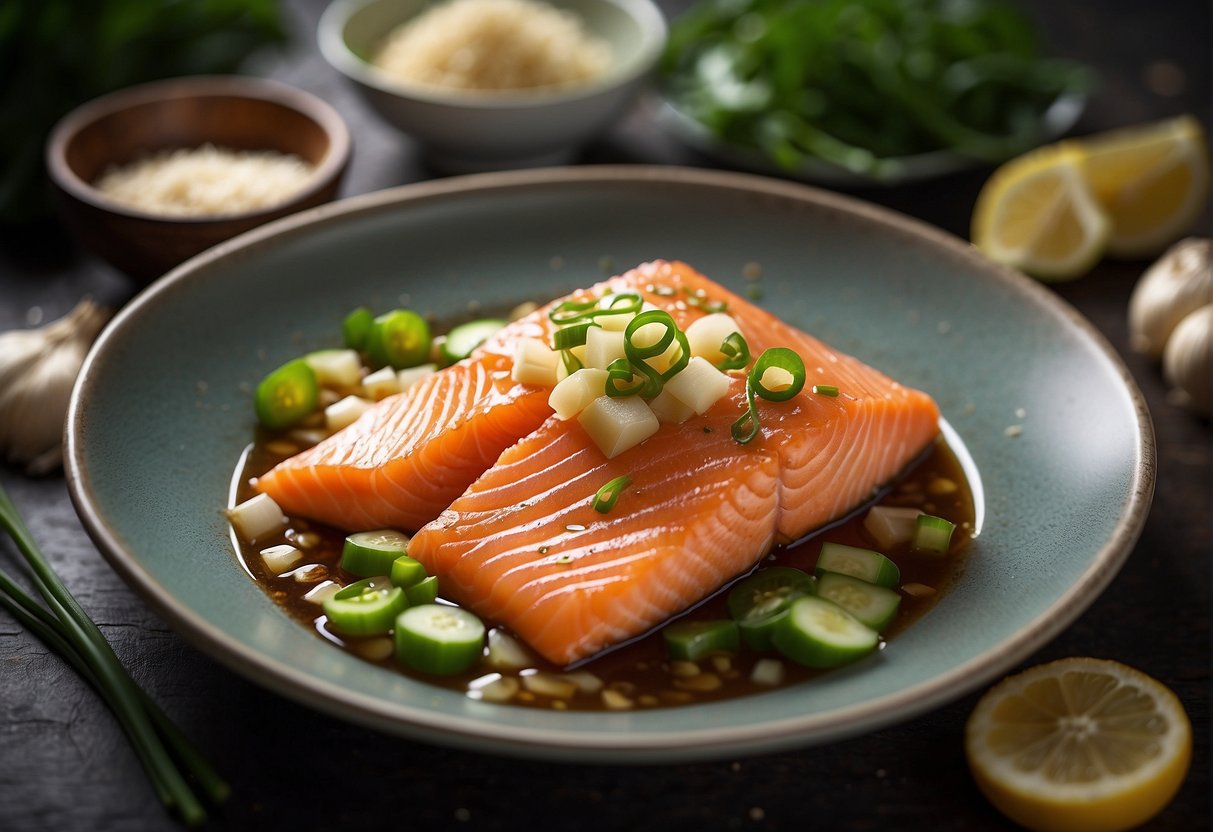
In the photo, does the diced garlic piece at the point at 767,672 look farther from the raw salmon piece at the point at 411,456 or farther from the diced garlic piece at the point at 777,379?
the raw salmon piece at the point at 411,456

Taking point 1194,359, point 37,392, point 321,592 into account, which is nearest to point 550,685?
point 321,592

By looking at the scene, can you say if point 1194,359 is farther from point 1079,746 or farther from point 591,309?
point 591,309

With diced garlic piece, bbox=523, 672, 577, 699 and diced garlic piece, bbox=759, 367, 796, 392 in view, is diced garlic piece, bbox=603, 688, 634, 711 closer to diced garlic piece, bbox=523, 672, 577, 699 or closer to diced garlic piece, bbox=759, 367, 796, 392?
diced garlic piece, bbox=523, 672, 577, 699

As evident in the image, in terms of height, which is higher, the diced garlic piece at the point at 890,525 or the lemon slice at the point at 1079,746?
the diced garlic piece at the point at 890,525

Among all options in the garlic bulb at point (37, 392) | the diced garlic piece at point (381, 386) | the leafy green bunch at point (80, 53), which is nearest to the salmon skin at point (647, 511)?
the diced garlic piece at point (381, 386)

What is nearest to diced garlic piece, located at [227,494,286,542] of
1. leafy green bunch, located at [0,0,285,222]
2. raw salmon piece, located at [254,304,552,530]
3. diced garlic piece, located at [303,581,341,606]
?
raw salmon piece, located at [254,304,552,530]

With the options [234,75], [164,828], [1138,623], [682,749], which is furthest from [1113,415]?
[234,75]
